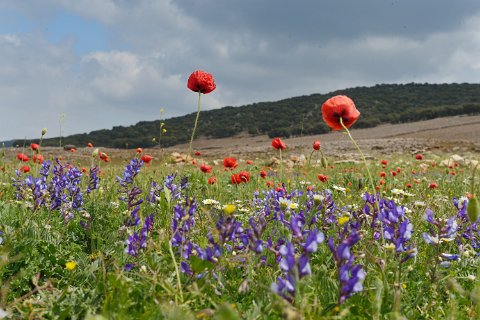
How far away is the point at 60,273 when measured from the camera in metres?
2.63

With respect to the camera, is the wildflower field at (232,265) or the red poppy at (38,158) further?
the red poppy at (38,158)

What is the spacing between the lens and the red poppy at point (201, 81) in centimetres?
383

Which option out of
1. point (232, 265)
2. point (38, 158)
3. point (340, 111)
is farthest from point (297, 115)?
point (232, 265)

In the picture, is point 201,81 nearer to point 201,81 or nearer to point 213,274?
point 201,81

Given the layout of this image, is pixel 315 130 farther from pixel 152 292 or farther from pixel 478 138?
pixel 152 292

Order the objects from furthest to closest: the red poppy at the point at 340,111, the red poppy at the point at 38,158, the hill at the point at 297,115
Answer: the hill at the point at 297,115
the red poppy at the point at 38,158
the red poppy at the point at 340,111

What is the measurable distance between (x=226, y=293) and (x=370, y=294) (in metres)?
0.72

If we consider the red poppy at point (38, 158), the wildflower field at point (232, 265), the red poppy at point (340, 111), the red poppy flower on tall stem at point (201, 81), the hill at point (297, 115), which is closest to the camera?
the wildflower field at point (232, 265)

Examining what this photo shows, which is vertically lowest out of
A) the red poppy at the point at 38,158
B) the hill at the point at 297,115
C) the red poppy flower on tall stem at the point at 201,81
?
the red poppy at the point at 38,158

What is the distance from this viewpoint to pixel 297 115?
62.4 m

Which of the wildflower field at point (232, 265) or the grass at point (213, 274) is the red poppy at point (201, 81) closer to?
the wildflower field at point (232, 265)

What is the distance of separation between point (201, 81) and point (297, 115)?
195 feet

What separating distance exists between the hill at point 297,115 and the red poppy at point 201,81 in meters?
42.1

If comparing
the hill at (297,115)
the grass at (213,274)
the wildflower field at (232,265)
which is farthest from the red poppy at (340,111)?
the hill at (297,115)
